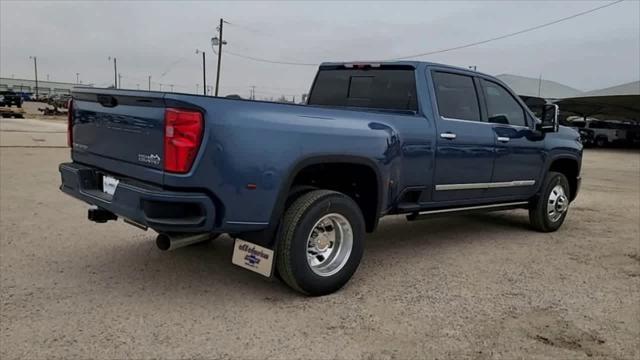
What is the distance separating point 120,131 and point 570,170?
6.02 m

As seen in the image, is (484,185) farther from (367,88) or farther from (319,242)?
(319,242)

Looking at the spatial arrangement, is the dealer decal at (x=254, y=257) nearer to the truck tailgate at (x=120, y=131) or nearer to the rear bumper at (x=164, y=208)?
the rear bumper at (x=164, y=208)

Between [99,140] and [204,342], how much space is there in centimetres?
183

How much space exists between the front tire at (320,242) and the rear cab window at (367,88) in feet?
4.79

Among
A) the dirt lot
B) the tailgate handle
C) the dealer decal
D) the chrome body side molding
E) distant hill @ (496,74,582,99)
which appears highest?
distant hill @ (496,74,582,99)

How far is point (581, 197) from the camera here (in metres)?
10.6

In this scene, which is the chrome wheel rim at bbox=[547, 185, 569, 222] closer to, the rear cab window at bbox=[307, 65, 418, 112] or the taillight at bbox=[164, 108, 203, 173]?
the rear cab window at bbox=[307, 65, 418, 112]

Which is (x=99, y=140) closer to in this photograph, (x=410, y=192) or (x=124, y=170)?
(x=124, y=170)

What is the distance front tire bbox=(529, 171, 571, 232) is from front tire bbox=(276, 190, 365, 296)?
134 inches

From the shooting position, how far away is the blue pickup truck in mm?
3457

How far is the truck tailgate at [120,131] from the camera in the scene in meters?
3.54

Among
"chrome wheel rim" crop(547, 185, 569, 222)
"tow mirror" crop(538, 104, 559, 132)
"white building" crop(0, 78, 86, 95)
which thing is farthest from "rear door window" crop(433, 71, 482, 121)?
"white building" crop(0, 78, 86, 95)

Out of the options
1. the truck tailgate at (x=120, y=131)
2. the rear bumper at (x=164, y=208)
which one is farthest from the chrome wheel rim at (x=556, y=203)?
the truck tailgate at (x=120, y=131)

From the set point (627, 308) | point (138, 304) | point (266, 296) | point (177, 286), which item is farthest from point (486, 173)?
point (138, 304)
